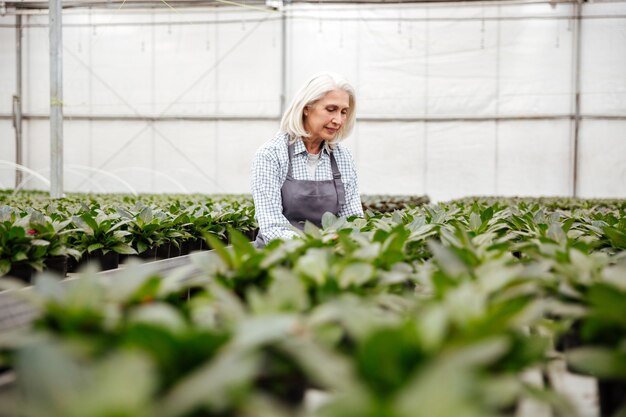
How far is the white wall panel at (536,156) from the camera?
624 inches

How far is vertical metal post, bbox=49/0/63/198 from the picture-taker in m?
8.71

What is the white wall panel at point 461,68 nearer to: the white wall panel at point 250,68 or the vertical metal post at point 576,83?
the vertical metal post at point 576,83

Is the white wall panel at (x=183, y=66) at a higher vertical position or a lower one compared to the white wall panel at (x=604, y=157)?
higher

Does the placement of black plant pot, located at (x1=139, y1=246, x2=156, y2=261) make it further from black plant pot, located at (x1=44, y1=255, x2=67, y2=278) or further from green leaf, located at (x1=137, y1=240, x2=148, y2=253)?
black plant pot, located at (x1=44, y1=255, x2=67, y2=278)

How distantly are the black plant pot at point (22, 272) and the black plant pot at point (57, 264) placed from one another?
119 millimetres

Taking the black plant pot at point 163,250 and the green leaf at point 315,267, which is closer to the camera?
the green leaf at point 315,267

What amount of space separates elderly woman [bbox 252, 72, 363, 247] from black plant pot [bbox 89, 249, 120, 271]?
0.92m

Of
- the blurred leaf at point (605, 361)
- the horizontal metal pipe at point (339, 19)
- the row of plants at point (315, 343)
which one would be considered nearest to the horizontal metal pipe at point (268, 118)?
the horizontal metal pipe at point (339, 19)

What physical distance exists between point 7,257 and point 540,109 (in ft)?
48.7

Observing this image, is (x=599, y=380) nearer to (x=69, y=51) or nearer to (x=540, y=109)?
(x=540, y=109)

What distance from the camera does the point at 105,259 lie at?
12.9ft

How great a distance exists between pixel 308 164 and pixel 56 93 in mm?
6036

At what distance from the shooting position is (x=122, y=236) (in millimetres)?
3955

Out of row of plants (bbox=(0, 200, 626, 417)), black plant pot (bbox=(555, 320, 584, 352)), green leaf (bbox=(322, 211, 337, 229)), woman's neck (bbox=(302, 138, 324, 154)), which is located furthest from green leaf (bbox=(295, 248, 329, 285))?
woman's neck (bbox=(302, 138, 324, 154))
